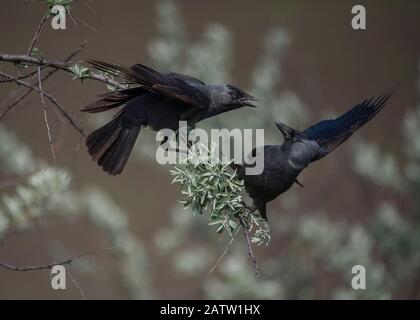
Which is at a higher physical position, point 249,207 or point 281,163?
point 281,163

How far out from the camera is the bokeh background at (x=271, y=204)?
527 centimetres

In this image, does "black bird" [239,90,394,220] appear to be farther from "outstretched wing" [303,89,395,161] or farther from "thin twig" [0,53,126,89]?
"thin twig" [0,53,126,89]

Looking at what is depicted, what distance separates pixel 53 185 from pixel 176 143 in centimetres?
65

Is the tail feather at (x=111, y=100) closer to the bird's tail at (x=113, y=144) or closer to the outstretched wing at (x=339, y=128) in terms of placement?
the bird's tail at (x=113, y=144)

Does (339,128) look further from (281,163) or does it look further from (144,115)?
(144,115)

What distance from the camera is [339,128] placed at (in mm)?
3938

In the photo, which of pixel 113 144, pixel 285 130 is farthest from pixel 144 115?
pixel 285 130

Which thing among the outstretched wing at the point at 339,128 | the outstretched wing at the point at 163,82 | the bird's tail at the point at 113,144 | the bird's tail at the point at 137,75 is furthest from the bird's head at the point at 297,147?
the bird's tail at the point at 113,144

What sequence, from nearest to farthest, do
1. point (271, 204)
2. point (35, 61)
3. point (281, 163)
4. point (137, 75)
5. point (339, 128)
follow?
point (35, 61) < point (137, 75) < point (281, 163) < point (339, 128) < point (271, 204)

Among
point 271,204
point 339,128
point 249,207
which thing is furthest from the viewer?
point 271,204

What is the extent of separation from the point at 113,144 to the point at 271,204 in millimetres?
3371

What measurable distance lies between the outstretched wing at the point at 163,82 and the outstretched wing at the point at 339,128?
61 cm

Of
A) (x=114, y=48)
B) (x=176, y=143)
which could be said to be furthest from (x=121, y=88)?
(x=114, y=48)

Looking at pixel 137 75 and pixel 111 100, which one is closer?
pixel 137 75
